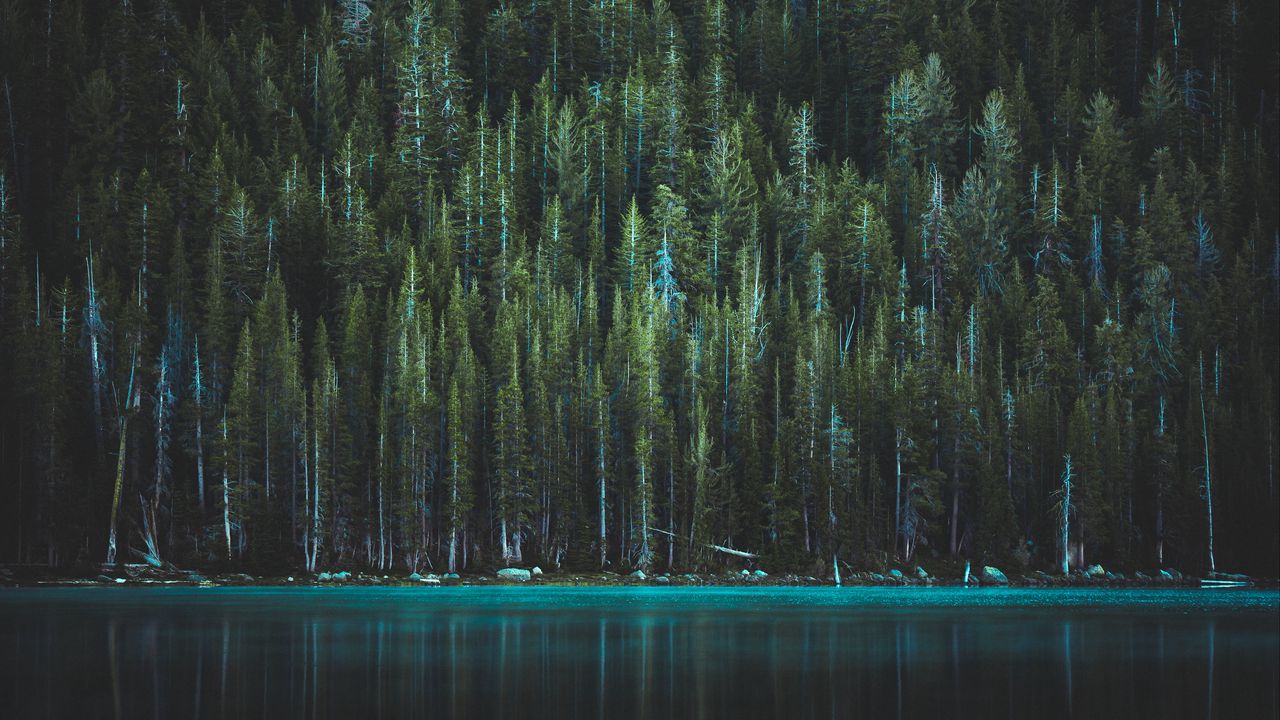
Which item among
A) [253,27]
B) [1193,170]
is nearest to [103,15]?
[253,27]

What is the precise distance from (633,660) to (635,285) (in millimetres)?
72667

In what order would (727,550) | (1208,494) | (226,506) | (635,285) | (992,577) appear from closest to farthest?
(226,506)
(992,577)
(727,550)
(1208,494)
(635,285)

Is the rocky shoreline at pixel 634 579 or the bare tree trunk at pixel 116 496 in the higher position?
the bare tree trunk at pixel 116 496

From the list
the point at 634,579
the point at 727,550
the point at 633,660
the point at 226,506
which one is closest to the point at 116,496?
the point at 226,506

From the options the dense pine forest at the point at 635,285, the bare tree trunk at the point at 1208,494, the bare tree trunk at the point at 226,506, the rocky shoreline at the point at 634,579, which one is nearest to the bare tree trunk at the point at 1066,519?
the dense pine forest at the point at 635,285

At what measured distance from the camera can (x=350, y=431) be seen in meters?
88.4

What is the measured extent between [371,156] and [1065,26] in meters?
75.2

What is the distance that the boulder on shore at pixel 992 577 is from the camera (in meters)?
83.1

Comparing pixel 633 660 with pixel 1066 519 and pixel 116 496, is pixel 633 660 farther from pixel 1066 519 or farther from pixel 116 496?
pixel 1066 519

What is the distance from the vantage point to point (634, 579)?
3260 inches

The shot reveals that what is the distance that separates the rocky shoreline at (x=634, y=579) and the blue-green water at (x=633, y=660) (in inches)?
817

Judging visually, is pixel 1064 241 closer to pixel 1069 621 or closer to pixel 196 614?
pixel 1069 621

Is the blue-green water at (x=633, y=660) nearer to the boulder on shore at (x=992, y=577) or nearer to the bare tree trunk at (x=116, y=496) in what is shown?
the bare tree trunk at (x=116, y=496)

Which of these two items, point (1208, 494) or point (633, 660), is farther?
point (1208, 494)
